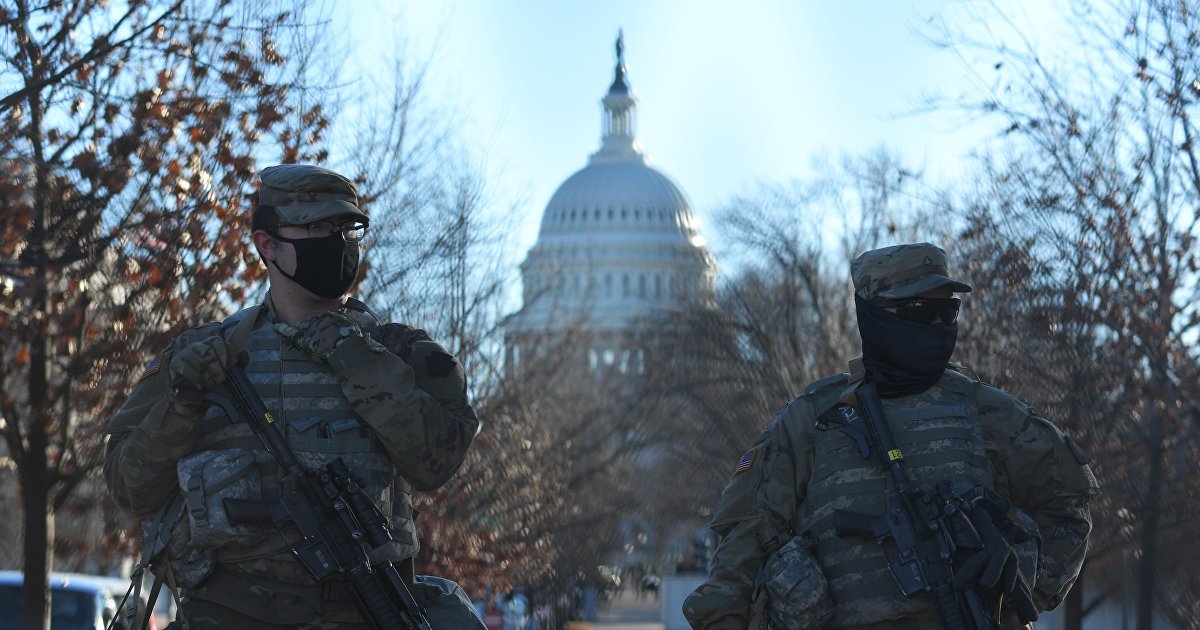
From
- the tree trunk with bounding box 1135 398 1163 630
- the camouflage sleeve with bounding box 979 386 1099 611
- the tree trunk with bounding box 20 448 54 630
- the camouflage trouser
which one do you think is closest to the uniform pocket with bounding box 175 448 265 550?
the camouflage trouser

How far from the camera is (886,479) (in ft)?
19.9

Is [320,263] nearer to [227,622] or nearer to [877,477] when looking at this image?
[227,622]

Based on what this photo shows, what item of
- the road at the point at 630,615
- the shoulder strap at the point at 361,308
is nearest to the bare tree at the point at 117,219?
the shoulder strap at the point at 361,308

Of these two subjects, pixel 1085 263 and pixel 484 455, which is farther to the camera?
pixel 484 455

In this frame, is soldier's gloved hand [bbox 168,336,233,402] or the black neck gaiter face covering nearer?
soldier's gloved hand [bbox 168,336,233,402]

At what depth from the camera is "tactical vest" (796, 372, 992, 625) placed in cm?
600

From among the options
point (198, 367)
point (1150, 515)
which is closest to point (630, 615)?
point (1150, 515)

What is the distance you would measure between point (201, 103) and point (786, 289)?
2537 centimetres

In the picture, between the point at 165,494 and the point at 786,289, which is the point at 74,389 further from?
the point at 786,289

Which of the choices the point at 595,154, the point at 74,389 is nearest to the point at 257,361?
the point at 74,389

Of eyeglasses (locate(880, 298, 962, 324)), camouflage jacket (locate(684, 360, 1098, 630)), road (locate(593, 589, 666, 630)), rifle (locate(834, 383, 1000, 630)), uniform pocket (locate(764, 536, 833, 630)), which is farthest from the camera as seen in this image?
road (locate(593, 589, 666, 630))

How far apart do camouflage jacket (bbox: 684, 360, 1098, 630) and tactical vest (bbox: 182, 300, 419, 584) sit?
908 mm

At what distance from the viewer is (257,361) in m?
5.84

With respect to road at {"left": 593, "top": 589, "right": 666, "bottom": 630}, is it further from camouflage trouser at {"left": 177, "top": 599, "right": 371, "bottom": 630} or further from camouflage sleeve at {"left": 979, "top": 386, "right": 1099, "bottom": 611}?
camouflage trouser at {"left": 177, "top": 599, "right": 371, "bottom": 630}
